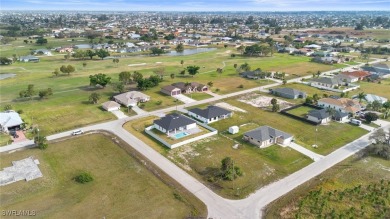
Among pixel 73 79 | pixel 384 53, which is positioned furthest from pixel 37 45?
pixel 384 53

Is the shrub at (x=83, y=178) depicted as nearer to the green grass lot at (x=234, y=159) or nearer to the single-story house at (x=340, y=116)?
the green grass lot at (x=234, y=159)

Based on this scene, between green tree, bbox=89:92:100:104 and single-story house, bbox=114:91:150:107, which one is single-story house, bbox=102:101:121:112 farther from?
green tree, bbox=89:92:100:104

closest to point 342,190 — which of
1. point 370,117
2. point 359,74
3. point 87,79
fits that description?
point 370,117

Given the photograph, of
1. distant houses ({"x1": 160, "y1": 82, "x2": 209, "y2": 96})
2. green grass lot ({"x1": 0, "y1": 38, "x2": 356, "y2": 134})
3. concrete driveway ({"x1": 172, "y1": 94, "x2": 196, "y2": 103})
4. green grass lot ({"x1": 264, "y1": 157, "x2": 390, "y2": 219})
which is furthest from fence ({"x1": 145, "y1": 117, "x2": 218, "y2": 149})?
distant houses ({"x1": 160, "y1": 82, "x2": 209, "y2": 96})

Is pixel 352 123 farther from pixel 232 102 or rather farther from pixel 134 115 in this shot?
pixel 134 115

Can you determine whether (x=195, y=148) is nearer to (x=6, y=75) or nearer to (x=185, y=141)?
(x=185, y=141)

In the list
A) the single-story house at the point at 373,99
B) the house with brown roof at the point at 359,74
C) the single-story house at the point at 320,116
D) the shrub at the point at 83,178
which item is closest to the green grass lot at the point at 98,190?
the shrub at the point at 83,178
